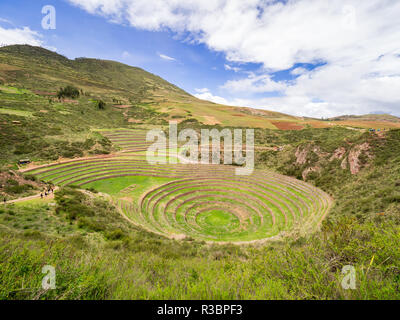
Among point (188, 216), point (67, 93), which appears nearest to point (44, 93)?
point (67, 93)

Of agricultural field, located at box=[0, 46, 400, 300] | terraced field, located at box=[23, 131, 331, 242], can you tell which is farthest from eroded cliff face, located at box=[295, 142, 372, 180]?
terraced field, located at box=[23, 131, 331, 242]

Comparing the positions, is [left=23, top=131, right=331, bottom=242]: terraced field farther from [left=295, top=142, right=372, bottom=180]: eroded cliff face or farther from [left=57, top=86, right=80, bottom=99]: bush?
[left=57, top=86, right=80, bottom=99]: bush

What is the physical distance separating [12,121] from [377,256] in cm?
4302

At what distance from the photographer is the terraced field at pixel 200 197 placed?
591 inches

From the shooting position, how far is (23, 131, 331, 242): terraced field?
15000 mm

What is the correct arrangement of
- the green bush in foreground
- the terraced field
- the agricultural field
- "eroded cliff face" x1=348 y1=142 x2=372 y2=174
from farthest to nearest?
"eroded cliff face" x1=348 y1=142 x2=372 y2=174 < the terraced field < the agricultural field < the green bush in foreground

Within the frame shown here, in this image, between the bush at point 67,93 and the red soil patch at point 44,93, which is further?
the bush at point 67,93

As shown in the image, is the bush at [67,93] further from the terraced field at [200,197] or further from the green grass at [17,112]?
the terraced field at [200,197]

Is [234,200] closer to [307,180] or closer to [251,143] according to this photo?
[307,180]

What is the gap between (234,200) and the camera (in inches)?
817

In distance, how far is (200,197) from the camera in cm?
2095

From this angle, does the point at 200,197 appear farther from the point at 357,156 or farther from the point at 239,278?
the point at 357,156

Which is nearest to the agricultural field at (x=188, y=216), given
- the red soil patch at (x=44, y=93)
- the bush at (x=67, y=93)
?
the red soil patch at (x=44, y=93)
